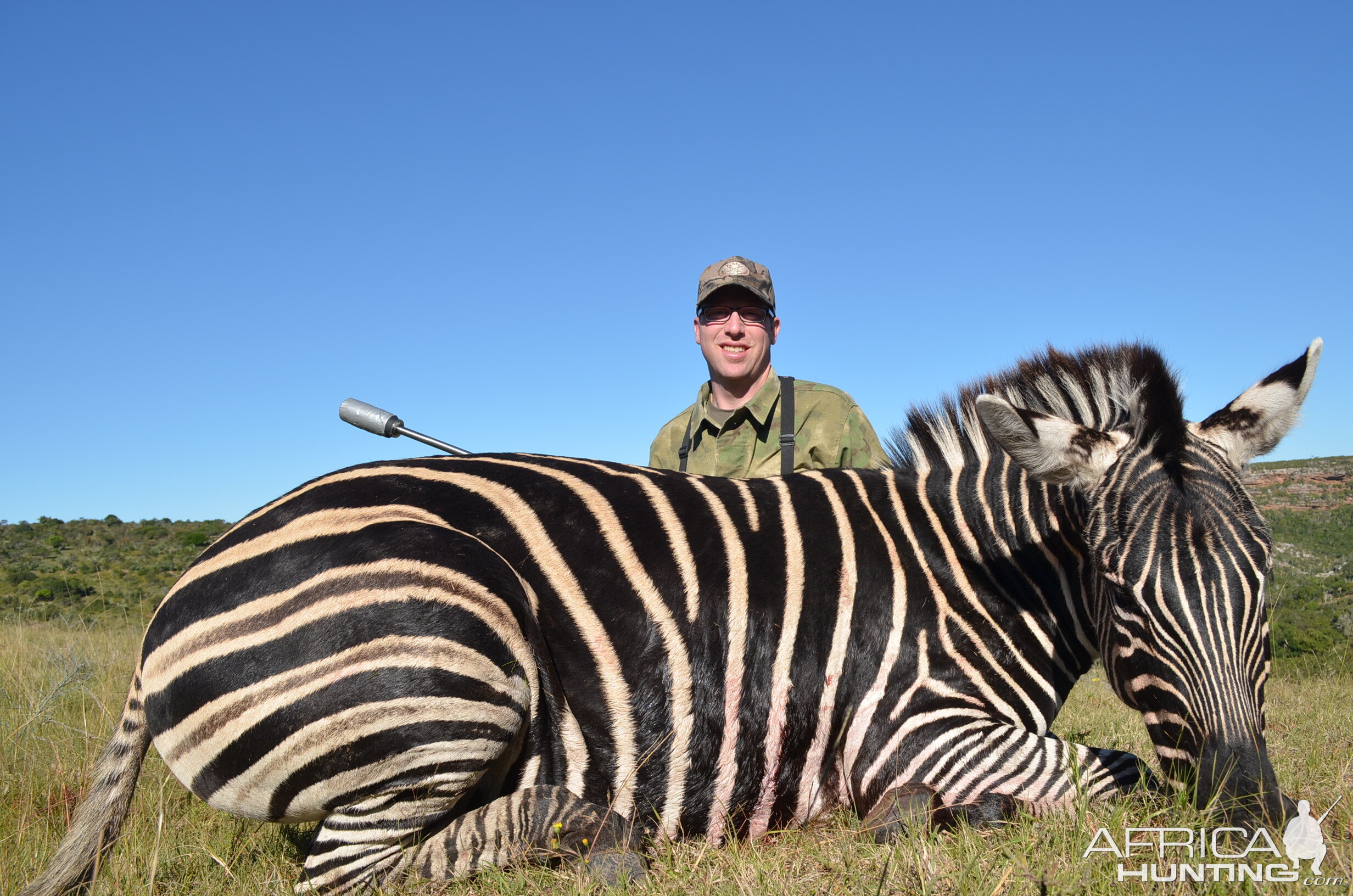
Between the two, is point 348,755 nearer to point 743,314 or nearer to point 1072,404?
point 1072,404

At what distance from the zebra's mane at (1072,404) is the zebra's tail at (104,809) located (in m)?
3.35

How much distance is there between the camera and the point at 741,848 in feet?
10.5

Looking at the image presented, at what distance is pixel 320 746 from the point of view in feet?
9.00

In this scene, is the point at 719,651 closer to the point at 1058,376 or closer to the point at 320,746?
the point at 320,746

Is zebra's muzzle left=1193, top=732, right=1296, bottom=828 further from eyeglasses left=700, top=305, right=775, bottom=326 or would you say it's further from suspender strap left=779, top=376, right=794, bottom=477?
eyeglasses left=700, top=305, right=775, bottom=326

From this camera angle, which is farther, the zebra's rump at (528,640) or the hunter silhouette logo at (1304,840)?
the zebra's rump at (528,640)

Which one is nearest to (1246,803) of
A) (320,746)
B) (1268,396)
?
(1268,396)

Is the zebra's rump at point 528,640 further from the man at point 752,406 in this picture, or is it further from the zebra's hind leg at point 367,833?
the man at point 752,406

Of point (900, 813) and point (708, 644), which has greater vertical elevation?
point (708, 644)

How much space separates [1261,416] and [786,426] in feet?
10.0

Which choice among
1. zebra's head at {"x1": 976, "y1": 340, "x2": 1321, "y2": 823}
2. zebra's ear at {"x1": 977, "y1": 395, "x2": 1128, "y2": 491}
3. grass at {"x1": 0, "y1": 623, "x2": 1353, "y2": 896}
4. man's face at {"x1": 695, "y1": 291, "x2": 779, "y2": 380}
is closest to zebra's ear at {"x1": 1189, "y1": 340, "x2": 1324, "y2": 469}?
zebra's head at {"x1": 976, "y1": 340, "x2": 1321, "y2": 823}

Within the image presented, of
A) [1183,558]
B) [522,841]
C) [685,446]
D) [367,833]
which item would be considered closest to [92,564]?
[685,446]

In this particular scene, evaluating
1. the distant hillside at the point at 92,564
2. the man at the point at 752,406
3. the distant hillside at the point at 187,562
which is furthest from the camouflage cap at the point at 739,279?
the distant hillside at the point at 92,564

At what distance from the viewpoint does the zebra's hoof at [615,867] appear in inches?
107
